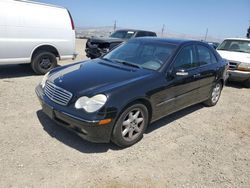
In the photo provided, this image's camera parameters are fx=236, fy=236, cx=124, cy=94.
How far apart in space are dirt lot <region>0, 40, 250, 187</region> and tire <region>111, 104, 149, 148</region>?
0.14 metres

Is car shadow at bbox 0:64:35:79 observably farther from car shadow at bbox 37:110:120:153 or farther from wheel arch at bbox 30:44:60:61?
car shadow at bbox 37:110:120:153

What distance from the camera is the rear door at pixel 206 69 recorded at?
4.98m

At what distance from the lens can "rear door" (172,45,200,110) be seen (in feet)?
13.7

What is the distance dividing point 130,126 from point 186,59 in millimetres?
1841

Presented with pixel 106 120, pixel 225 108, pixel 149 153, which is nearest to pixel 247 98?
pixel 225 108

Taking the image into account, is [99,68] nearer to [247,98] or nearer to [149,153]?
[149,153]

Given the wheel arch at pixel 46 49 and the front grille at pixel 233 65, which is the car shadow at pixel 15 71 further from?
the front grille at pixel 233 65

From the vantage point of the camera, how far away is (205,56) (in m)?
5.21

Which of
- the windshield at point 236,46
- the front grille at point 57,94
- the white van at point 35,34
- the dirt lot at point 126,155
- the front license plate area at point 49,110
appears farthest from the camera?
the windshield at point 236,46

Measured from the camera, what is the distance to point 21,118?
4.30 m

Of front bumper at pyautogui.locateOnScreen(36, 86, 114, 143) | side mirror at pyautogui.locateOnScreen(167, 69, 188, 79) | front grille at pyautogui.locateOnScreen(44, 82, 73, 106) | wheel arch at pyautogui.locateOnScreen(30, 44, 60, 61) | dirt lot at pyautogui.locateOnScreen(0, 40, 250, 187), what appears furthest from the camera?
wheel arch at pyautogui.locateOnScreen(30, 44, 60, 61)

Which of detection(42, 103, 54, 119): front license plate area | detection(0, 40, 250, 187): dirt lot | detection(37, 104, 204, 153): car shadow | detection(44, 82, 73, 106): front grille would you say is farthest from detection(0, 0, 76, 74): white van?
detection(42, 103, 54, 119): front license plate area

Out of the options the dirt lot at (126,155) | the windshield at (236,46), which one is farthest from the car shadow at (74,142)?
the windshield at (236,46)

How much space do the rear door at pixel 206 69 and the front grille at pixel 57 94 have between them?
2.88 metres
